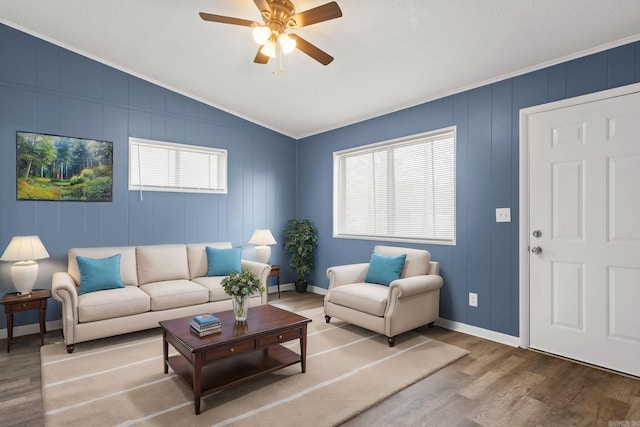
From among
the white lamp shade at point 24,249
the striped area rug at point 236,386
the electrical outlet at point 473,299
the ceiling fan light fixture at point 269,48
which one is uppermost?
the ceiling fan light fixture at point 269,48

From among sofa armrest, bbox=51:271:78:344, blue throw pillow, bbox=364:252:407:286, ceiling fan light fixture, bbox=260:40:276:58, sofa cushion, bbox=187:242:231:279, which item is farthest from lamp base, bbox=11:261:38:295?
blue throw pillow, bbox=364:252:407:286

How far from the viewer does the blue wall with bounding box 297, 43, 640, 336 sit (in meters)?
3.02

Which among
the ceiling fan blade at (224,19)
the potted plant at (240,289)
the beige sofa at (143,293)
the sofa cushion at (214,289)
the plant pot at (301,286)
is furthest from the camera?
the plant pot at (301,286)

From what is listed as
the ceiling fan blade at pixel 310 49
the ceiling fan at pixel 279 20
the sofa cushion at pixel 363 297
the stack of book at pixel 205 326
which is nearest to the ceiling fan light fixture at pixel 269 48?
the ceiling fan at pixel 279 20

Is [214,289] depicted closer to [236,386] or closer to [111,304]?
[111,304]

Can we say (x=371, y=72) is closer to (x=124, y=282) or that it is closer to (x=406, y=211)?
(x=406, y=211)

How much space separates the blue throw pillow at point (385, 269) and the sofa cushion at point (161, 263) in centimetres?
224

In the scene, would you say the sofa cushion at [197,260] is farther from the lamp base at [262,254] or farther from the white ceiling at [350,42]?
the white ceiling at [350,42]

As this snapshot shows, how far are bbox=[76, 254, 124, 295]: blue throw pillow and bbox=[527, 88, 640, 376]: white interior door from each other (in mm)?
4070

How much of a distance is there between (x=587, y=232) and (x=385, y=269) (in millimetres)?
1824

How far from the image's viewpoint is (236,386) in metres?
2.54

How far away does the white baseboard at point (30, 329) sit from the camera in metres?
3.59

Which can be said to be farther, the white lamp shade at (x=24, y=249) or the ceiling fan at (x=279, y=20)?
the white lamp shade at (x=24, y=249)

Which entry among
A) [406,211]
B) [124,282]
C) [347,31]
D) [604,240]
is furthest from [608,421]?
[124,282]
